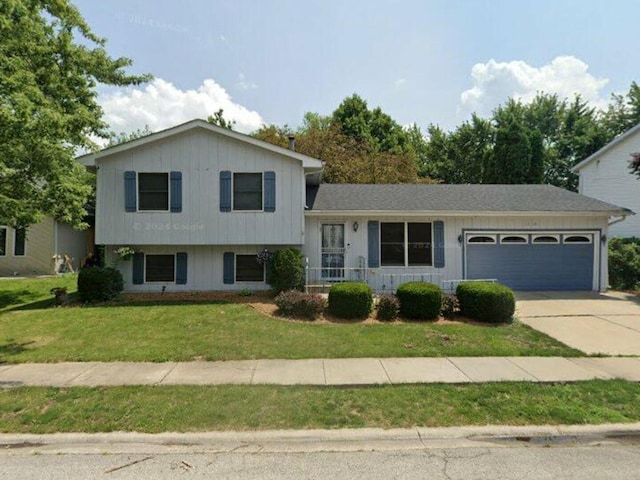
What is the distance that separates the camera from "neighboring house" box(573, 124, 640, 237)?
18703 mm

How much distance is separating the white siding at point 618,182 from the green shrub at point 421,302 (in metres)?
15.5

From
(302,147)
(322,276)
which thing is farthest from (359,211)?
(302,147)

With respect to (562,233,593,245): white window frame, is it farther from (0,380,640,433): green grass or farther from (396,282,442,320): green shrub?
(0,380,640,433): green grass

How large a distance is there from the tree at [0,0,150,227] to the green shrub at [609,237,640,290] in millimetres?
18859

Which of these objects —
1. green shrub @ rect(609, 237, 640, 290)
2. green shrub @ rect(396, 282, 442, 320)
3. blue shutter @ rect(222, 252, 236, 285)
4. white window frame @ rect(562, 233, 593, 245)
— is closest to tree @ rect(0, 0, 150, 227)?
blue shutter @ rect(222, 252, 236, 285)

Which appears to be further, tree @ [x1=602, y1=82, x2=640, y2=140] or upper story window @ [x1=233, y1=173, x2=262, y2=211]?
tree @ [x1=602, y1=82, x2=640, y2=140]

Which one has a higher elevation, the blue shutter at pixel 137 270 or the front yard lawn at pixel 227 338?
the blue shutter at pixel 137 270

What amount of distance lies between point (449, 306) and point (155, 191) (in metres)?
9.87

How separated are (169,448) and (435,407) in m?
3.21

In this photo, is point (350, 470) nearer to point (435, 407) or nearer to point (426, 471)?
point (426, 471)

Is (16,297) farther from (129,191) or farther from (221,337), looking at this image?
(221,337)

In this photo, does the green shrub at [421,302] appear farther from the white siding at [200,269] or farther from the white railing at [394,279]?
the white siding at [200,269]

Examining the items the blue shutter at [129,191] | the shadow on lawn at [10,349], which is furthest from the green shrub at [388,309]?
the blue shutter at [129,191]

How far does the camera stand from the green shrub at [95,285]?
11.2 m
